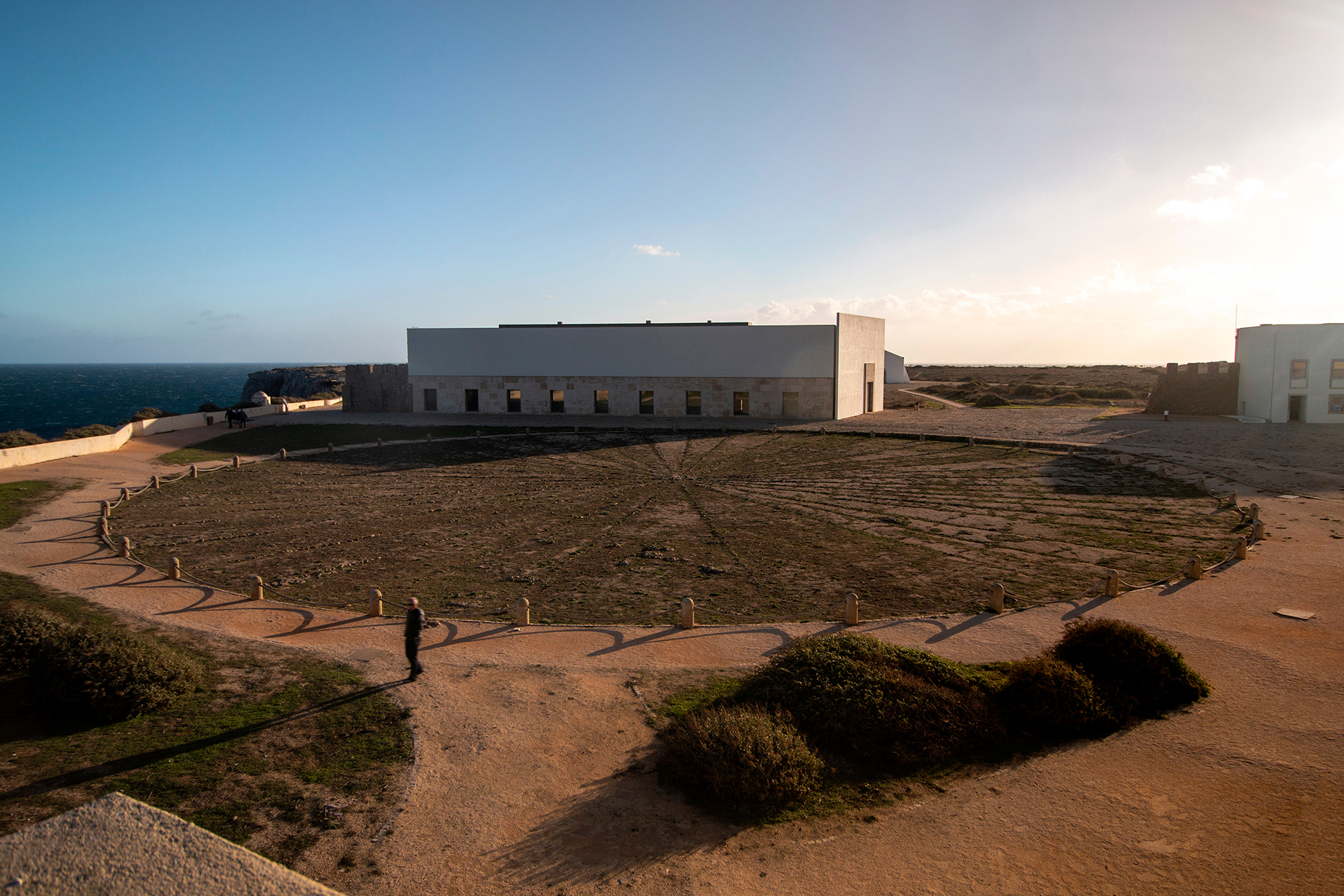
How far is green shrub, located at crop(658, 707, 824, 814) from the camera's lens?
27.6 ft

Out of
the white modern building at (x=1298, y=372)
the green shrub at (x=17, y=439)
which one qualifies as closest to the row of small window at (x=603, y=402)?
the green shrub at (x=17, y=439)

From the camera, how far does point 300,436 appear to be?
140 feet

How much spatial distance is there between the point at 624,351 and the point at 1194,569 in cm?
4005

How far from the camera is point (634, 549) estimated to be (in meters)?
20.0

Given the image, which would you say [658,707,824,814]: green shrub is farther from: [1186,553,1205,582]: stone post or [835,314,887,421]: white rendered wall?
[835,314,887,421]: white rendered wall

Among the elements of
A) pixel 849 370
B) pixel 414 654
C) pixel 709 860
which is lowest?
pixel 709 860

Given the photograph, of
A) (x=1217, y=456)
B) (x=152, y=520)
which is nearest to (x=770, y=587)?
(x=152, y=520)

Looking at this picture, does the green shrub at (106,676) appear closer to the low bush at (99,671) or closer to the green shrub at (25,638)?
the low bush at (99,671)

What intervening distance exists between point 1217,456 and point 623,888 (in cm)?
3721

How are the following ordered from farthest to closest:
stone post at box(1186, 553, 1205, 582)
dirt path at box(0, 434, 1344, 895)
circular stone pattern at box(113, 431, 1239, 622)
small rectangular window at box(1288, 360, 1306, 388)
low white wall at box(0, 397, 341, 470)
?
small rectangular window at box(1288, 360, 1306, 388) → low white wall at box(0, 397, 341, 470) → circular stone pattern at box(113, 431, 1239, 622) → stone post at box(1186, 553, 1205, 582) → dirt path at box(0, 434, 1344, 895)

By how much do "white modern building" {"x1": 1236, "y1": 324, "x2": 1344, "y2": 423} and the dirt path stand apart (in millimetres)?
42872

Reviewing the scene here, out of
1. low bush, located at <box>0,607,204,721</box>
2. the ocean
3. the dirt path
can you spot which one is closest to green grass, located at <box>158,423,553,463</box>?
the dirt path

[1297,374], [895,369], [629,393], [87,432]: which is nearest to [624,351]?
[629,393]

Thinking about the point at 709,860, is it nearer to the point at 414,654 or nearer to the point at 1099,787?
the point at 1099,787
